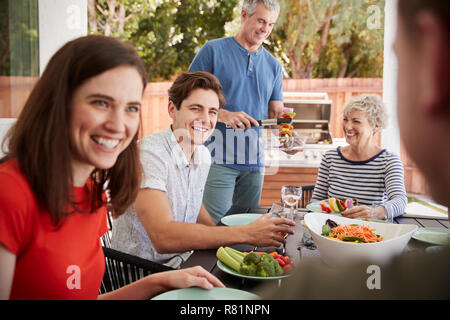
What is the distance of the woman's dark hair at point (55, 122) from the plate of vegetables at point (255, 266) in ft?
1.66

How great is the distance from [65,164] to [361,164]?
2.12 meters

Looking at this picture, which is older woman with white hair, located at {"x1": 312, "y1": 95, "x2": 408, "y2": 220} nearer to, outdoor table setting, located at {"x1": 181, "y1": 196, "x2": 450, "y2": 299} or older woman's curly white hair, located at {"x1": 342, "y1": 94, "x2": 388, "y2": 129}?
older woman's curly white hair, located at {"x1": 342, "y1": 94, "x2": 388, "y2": 129}

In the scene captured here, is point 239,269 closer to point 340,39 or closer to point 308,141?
point 308,141

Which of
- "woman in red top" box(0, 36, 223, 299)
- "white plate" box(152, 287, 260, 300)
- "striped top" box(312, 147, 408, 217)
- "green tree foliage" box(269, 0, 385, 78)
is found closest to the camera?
"woman in red top" box(0, 36, 223, 299)

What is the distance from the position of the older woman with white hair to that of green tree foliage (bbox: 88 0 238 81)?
7939 millimetres

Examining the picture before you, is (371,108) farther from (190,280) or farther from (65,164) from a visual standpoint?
(65,164)

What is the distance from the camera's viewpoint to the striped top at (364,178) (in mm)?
2566

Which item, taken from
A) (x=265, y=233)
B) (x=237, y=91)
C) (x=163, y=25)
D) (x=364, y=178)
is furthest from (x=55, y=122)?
(x=163, y=25)

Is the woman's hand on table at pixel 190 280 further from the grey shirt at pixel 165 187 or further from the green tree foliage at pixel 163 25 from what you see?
the green tree foliage at pixel 163 25

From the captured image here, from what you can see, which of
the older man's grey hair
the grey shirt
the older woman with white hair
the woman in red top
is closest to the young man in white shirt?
the grey shirt

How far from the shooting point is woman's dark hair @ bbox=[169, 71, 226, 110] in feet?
6.64

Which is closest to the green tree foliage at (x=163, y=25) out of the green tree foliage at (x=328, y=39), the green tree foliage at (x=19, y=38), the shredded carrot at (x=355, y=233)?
the green tree foliage at (x=328, y=39)
